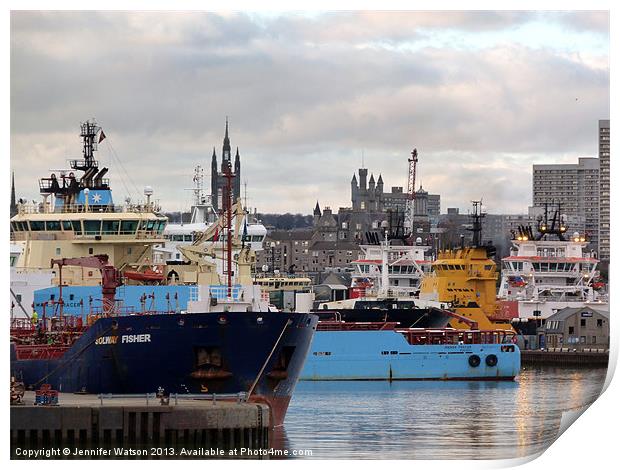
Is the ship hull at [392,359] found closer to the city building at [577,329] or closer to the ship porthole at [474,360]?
the ship porthole at [474,360]

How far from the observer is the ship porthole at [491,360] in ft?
152

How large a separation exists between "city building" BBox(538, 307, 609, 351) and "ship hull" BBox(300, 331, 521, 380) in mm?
7025

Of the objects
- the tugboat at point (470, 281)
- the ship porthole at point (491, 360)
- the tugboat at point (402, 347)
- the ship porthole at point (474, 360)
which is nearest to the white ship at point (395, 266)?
the tugboat at point (470, 281)

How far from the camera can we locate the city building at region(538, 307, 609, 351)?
173ft

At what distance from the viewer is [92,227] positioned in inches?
1316

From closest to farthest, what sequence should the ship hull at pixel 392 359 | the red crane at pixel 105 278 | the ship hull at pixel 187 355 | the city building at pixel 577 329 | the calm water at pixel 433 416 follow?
the calm water at pixel 433 416
the ship hull at pixel 187 355
the red crane at pixel 105 278
the ship hull at pixel 392 359
the city building at pixel 577 329

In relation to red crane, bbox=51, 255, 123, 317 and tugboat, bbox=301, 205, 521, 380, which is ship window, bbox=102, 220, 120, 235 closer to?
red crane, bbox=51, 255, 123, 317

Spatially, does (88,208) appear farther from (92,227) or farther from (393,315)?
(393,315)

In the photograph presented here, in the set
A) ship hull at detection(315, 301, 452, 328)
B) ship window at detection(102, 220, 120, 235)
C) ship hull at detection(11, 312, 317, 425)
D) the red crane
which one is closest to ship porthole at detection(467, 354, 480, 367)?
ship hull at detection(315, 301, 452, 328)

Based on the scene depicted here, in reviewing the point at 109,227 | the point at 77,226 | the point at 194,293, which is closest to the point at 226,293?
the point at 194,293

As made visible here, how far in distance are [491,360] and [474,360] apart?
545 mm

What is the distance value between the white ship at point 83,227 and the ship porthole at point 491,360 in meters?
14.9
